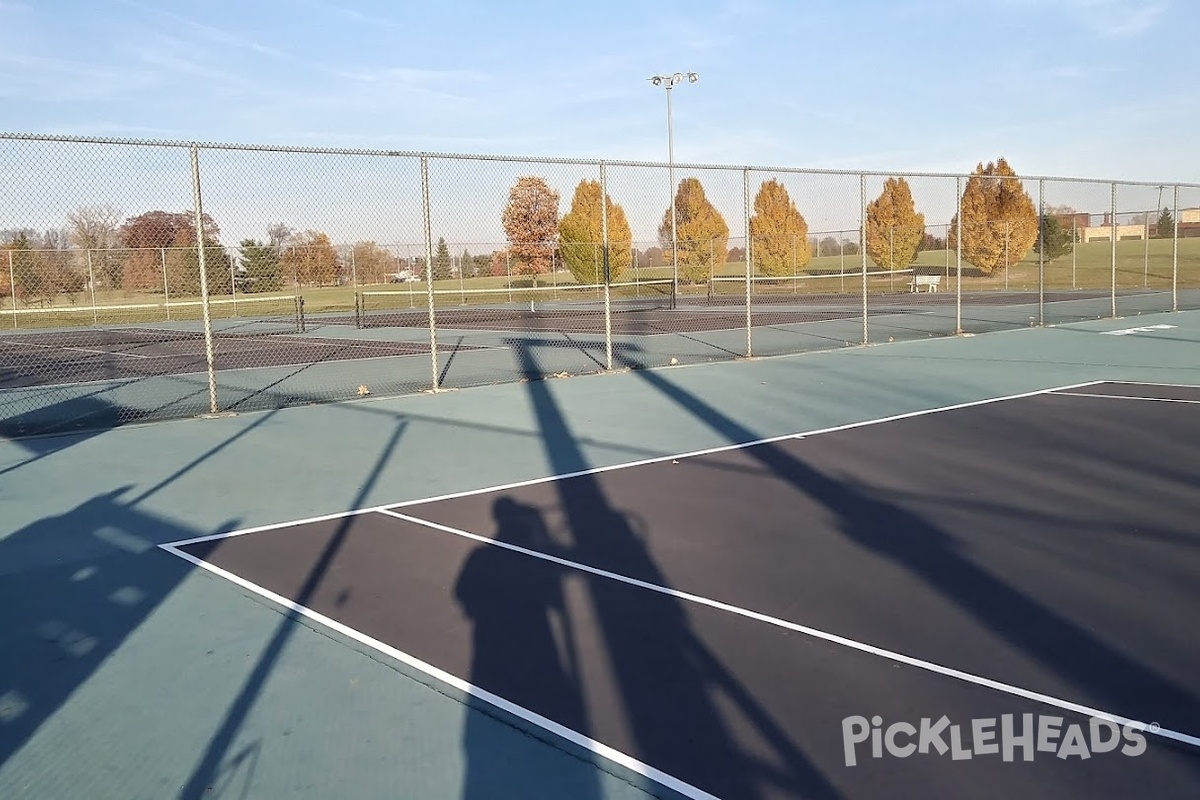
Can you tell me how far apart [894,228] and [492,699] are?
3874 cm

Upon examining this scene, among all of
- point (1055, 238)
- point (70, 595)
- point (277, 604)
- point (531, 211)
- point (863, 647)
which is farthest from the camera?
point (1055, 238)

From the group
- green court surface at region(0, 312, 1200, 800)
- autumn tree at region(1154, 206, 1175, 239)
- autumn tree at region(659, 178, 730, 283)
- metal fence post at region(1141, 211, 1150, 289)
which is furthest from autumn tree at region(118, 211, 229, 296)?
autumn tree at region(1154, 206, 1175, 239)

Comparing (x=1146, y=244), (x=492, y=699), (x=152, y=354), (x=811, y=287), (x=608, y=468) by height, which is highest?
(x=1146, y=244)

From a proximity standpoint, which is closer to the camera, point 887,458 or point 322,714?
A: point 322,714

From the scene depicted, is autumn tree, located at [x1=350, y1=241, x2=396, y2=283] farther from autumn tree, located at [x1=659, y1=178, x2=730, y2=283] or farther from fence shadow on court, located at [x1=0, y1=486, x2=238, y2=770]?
fence shadow on court, located at [x1=0, y1=486, x2=238, y2=770]

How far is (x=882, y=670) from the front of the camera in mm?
4094

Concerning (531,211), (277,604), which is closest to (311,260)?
(531,211)

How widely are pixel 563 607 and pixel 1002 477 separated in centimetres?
444

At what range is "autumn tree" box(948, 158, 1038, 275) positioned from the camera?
4166 cm

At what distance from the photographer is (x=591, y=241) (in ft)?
119

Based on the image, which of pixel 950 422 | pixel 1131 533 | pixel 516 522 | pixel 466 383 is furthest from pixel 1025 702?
pixel 466 383

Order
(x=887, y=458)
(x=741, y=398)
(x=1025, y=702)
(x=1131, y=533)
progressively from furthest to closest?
1. (x=741, y=398)
2. (x=887, y=458)
3. (x=1131, y=533)
4. (x=1025, y=702)

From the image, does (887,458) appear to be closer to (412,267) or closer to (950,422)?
(950,422)

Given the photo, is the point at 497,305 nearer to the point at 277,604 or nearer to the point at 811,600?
the point at 277,604
